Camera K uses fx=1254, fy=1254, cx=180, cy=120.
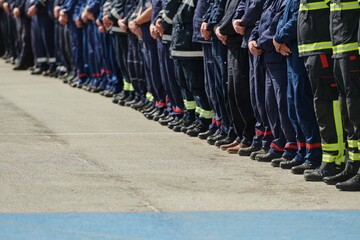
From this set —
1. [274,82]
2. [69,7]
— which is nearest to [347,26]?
[274,82]

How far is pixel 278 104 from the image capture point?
38.9 feet

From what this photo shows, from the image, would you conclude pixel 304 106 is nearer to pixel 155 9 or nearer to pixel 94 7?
pixel 155 9

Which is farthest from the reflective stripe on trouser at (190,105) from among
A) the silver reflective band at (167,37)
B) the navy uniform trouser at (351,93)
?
the navy uniform trouser at (351,93)

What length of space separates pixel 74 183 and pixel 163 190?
0.87m

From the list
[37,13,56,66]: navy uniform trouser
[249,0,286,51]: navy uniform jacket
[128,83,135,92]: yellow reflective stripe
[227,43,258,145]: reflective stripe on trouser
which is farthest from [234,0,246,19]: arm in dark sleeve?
[37,13,56,66]: navy uniform trouser

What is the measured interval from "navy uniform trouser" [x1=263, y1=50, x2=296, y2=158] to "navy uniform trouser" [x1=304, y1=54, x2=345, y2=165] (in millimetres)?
955

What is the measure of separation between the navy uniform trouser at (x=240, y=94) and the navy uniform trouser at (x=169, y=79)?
238 cm

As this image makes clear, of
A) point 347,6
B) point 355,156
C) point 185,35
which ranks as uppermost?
point 347,6

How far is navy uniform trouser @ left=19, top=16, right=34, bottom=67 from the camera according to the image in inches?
1023

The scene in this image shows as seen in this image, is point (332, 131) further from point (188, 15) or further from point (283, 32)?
point (188, 15)

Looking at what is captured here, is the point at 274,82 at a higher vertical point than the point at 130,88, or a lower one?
higher

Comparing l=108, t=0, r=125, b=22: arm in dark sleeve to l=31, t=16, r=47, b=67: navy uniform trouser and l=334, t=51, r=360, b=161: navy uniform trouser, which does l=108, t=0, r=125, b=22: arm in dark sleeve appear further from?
l=334, t=51, r=360, b=161: navy uniform trouser

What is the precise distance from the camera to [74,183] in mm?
10812

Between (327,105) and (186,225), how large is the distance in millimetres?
2573
